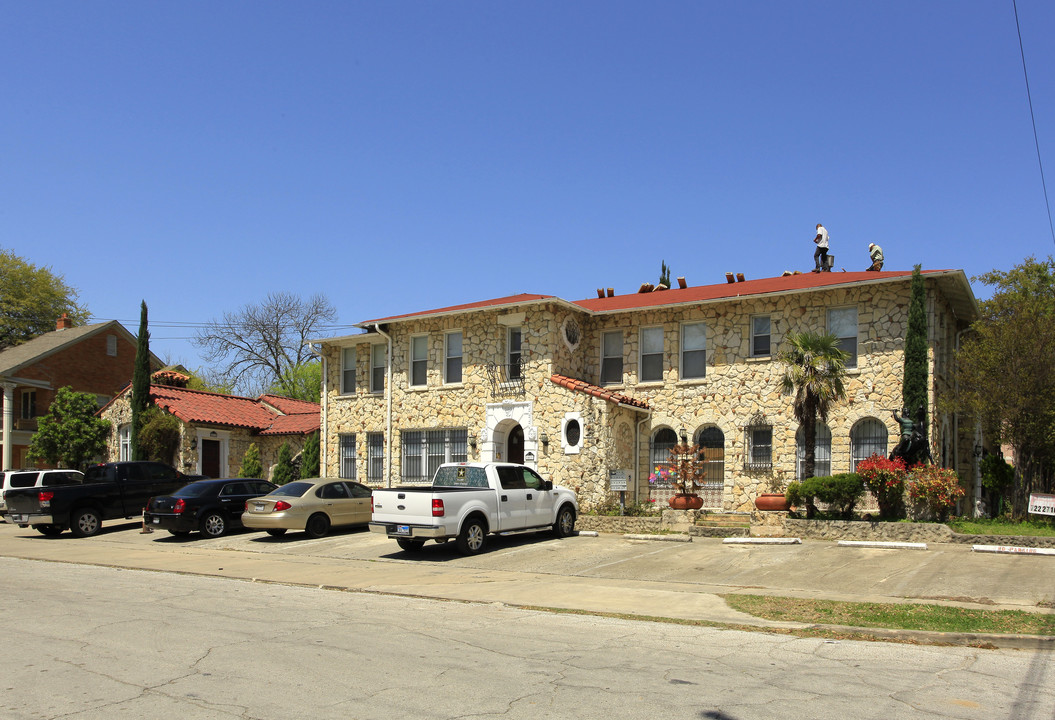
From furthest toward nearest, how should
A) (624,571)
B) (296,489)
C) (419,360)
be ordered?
(419,360) < (296,489) < (624,571)

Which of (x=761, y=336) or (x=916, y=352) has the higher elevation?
(x=761, y=336)

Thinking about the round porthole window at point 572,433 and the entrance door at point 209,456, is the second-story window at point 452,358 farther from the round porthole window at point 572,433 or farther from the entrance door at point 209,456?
the entrance door at point 209,456

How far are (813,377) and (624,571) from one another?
676 centimetres

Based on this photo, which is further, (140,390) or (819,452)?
(140,390)

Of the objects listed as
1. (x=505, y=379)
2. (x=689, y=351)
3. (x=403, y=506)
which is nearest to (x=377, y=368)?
(x=505, y=379)

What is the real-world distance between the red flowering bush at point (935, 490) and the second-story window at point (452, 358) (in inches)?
515

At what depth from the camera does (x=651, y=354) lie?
25.0 metres

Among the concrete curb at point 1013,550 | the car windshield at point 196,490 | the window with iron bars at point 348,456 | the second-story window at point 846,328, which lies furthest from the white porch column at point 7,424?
the concrete curb at point 1013,550

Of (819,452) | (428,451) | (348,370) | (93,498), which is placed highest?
(348,370)

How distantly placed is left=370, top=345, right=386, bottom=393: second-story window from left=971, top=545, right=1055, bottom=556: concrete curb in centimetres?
1779

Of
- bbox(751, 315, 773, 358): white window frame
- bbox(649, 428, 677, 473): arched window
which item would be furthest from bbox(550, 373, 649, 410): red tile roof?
bbox(751, 315, 773, 358): white window frame

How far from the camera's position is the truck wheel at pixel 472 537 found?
17297 mm

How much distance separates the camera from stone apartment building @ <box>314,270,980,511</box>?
21562mm

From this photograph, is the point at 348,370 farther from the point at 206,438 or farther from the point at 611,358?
the point at 611,358
